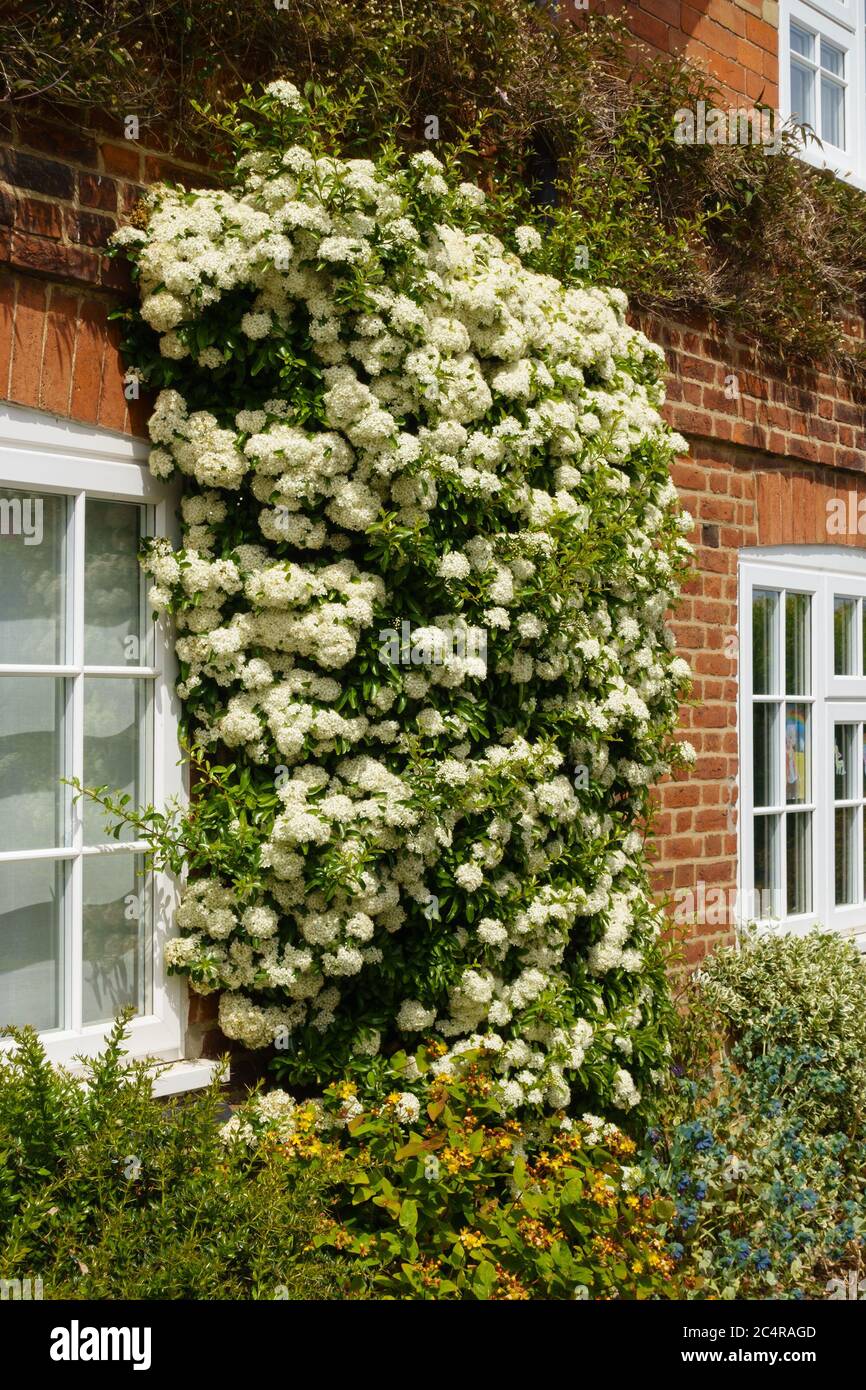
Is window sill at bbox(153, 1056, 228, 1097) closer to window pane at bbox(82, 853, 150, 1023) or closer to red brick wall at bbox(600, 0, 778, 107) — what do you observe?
window pane at bbox(82, 853, 150, 1023)

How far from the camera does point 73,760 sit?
10.8ft

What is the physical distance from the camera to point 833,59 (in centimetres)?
687

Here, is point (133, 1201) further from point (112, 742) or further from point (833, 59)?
point (833, 59)

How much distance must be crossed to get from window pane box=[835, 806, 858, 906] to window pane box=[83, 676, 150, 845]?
13.8ft

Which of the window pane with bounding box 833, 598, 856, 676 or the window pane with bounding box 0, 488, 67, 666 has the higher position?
the window pane with bounding box 833, 598, 856, 676

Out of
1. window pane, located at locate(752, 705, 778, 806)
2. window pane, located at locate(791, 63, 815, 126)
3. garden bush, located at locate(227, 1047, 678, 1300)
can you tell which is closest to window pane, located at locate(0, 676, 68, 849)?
garden bush, located at locate(227, 1047, 678, 1300)

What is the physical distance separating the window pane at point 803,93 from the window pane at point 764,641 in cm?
253

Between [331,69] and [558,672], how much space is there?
1900mm

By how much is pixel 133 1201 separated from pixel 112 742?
1.18 meters

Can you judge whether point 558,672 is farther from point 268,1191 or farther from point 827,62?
point 827,62

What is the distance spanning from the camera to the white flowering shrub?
338 centimetres

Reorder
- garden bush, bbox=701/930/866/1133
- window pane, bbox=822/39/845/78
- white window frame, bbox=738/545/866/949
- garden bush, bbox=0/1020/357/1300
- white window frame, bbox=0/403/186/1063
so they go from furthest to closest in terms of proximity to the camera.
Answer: window pane, bbox=822/39/845/78 → white window frame, bbox=738/545/866/949 → garden bush, bbox=701/930/866/1133 → white window frame, bbox=0/403/186/1063 → garden bush, bbox=0/1020/357/1300

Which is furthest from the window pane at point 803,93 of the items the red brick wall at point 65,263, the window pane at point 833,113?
the red brick wall at point 65,263

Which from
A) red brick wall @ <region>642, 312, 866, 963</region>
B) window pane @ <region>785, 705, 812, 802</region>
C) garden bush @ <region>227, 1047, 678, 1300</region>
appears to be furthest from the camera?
window pane @ <region>785, 705, 812, 802</region>
